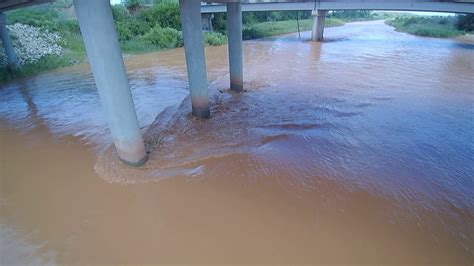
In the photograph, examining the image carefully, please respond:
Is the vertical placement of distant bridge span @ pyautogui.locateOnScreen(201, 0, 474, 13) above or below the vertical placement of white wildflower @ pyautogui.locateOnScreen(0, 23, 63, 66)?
above

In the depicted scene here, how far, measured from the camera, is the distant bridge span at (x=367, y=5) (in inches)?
786

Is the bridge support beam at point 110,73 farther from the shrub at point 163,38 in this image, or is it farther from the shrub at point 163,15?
the shrub at point 163,15

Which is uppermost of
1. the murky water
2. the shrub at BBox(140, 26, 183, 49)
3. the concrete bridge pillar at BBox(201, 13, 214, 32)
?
the concrete bridge pillar at BBox(201, 13, 214, 32)

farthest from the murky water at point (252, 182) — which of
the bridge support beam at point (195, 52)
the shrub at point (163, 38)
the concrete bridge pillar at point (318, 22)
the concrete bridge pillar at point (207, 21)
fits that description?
the concrete bridge pillar at point (207, 21)

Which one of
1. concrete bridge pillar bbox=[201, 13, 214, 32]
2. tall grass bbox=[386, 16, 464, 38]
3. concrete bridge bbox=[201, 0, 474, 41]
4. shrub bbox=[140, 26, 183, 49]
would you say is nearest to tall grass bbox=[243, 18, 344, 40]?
concrete bridge pillar bbox=[201, 13, 214, 32]

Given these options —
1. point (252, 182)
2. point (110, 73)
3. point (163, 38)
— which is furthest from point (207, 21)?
point (252, 182)

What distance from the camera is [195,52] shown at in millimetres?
7754

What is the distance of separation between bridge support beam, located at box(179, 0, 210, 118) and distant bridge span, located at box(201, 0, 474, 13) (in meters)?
9.86

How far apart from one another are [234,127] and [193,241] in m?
4.43

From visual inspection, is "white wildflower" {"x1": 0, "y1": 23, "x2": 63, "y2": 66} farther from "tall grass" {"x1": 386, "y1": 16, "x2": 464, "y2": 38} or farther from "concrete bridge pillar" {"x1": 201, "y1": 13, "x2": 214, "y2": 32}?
"tall grass" {"x1": 386, "y1": 16, "x2": 464, "y2": 38}

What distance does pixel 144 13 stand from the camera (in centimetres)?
3133

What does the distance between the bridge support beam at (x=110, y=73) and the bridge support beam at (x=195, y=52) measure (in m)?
2.78

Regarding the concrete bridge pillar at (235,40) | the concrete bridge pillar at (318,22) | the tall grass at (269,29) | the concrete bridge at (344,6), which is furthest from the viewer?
the tall grass at (269,29)

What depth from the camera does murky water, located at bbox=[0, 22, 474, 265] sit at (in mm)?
Answer: 4145
